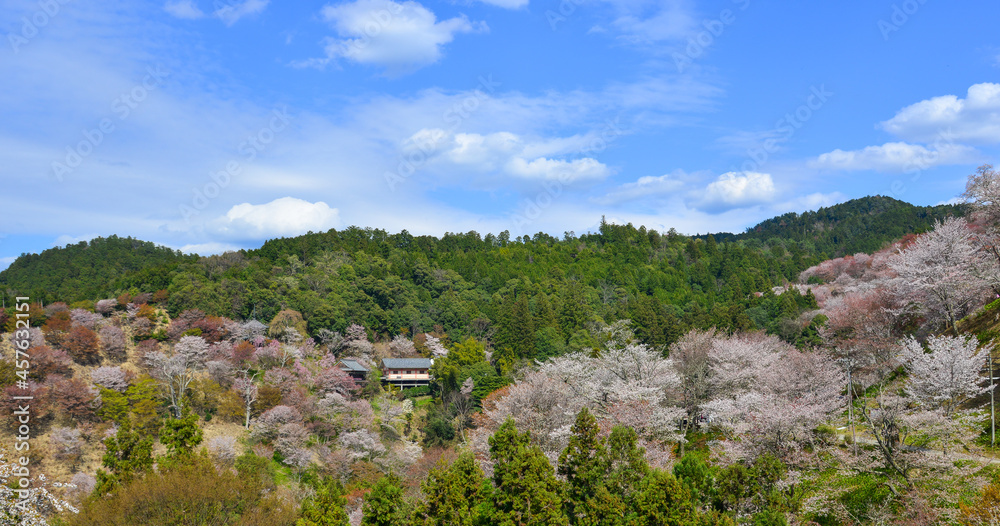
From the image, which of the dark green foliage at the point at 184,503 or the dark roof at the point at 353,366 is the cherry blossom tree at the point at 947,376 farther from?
the dark roof at the point at 353,366

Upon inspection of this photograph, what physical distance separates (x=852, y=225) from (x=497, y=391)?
404ft

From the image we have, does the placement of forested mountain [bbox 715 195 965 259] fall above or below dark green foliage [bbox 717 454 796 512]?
above

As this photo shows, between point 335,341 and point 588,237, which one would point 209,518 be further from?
point 588,237

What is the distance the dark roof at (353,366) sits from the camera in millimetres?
50469

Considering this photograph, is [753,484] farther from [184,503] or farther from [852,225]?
[852,225]

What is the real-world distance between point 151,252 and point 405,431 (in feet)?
240

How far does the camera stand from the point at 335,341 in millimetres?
56125

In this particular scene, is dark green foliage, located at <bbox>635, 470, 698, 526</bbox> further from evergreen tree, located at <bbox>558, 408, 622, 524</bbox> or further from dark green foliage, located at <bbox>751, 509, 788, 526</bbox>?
dark green foliage, located at <bbox>751, 509, 788, 526</bbox>

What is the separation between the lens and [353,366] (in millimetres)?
51031

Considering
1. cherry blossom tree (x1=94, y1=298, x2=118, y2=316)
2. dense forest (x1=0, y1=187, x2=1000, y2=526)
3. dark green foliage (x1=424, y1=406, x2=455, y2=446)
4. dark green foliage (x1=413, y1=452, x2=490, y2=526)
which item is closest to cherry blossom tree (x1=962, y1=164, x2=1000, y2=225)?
dense forest (x1=0, y1=187, x2=1000, y2=526)

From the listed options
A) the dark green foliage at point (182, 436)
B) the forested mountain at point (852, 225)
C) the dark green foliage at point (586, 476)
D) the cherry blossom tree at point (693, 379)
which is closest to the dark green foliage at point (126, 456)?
the dark green foliage at point (182, 436)

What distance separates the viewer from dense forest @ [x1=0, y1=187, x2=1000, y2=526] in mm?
14805

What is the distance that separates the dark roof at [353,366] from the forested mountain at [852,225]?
→ 8424 cm

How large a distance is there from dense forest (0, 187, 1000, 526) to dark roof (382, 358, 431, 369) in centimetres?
261
